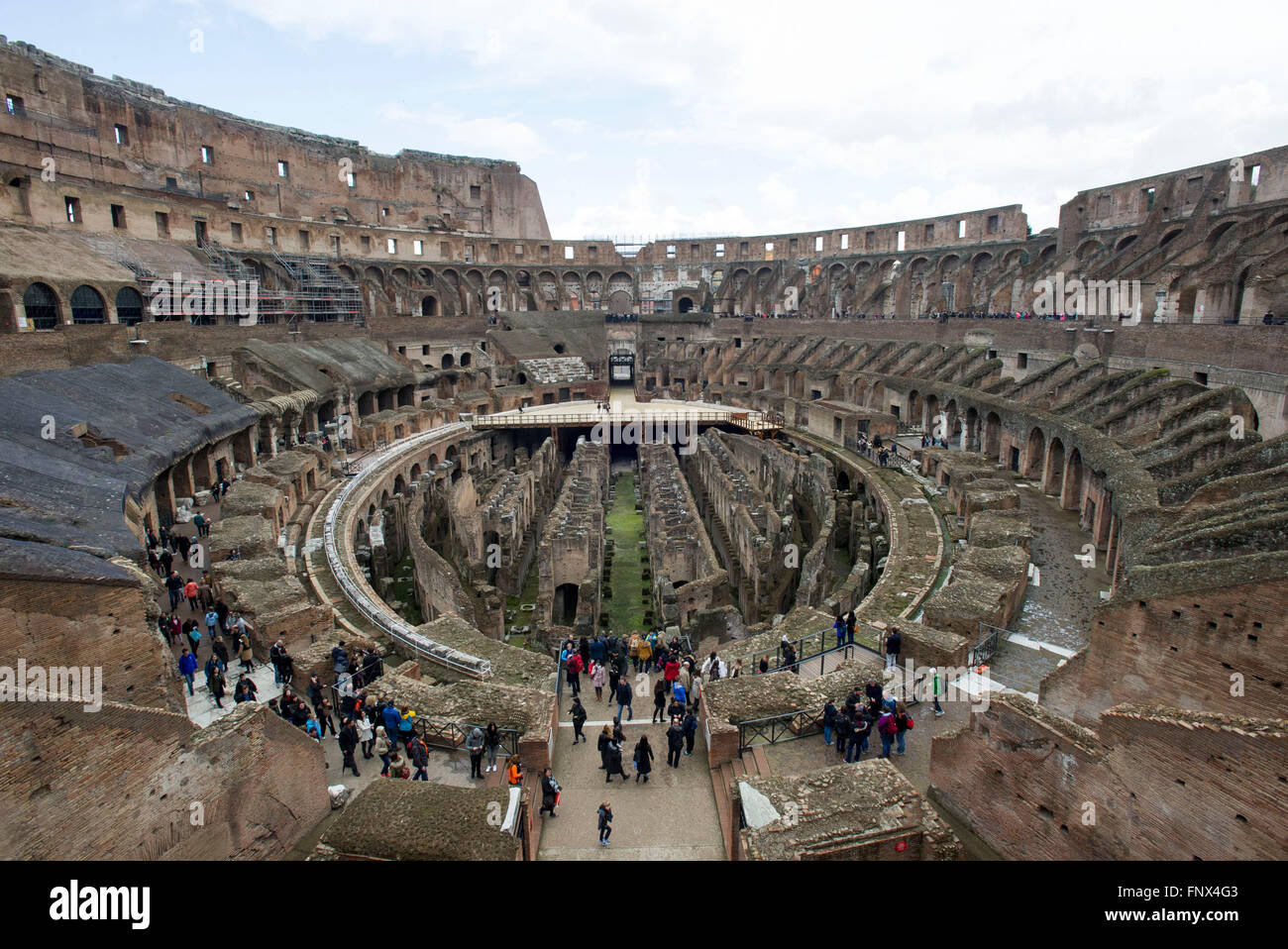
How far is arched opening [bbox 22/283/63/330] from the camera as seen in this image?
22703 millimetres

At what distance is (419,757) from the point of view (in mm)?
8547

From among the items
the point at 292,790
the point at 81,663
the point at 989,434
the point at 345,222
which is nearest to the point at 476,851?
the point at 292,790

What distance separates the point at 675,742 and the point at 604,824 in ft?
5.27

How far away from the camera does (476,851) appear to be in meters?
6.36

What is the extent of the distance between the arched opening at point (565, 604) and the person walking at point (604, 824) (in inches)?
384

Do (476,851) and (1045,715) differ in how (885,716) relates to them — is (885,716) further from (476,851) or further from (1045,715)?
(476,851)

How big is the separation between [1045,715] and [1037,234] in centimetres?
3903

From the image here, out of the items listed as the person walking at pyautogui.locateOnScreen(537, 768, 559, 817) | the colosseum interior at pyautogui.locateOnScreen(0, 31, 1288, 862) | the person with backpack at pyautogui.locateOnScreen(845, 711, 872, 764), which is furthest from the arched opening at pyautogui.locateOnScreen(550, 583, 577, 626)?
the person with backpack at pyautogui.locateOnScreen(845, 711, 872, 764)

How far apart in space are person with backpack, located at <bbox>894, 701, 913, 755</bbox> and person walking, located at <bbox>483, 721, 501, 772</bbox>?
15.7 ft

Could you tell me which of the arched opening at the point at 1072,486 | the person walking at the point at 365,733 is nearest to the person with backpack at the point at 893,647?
the person walking at the point at 365,733

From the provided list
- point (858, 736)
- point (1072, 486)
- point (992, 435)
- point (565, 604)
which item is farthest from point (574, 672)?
point (992, 435)

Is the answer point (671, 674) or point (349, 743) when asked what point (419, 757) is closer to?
point (349, 743)

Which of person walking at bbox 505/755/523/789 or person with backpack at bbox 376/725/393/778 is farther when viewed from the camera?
person with backpack at bbox 376/725/393/778

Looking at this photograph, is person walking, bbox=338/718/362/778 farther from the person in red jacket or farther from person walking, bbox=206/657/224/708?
the person in red jacket
